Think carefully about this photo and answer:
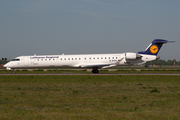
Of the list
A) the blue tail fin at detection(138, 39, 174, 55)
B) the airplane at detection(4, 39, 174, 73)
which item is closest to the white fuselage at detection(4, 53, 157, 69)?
Result: the airplane at detection(4, 39, 174, 73)

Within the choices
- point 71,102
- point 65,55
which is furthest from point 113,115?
point 65,55

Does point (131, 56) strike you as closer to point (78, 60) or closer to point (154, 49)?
point (154, 49)

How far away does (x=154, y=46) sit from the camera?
3778cm

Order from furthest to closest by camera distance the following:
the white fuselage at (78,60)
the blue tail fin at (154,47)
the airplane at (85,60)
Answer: the blue tail fin at (154,47), the white fuselage at (78,60), the airplane at (85,60)

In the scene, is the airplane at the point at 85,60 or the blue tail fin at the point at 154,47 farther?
the blue tail fin at the point at 154,47

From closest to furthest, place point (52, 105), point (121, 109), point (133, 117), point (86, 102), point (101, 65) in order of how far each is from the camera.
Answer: point (133, 117), point (121, 109), point (52, 105), point (86, 102), point (101, 65)

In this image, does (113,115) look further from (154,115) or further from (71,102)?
(71,102)

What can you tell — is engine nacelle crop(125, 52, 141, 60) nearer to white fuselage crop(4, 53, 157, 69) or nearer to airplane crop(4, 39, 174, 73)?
airplane crop(4, 39, 174, 73)

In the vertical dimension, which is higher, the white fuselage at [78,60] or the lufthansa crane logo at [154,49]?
the lufthansa crane logo at [154,49]

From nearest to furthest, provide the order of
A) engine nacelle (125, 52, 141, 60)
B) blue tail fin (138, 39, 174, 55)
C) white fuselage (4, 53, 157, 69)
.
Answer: engine nacelle (125, 52, 141, 60), white fuselage (4, 53, 157, 69), blue tail fin (138, 39, 174, 55)

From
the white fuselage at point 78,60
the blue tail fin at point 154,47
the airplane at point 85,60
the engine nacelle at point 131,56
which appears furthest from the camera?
the blue tail fin at point 154,47

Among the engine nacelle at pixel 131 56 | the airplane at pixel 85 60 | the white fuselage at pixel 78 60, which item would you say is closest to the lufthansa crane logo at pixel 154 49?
the airplane at pixel 85 60

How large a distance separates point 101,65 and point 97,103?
24270 mm

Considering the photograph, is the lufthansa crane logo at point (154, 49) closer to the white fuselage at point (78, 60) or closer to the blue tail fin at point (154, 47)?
the blue tail fin at point (154, 47)
